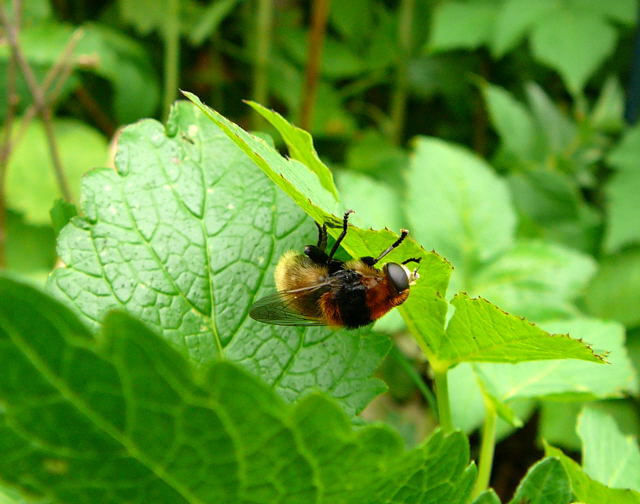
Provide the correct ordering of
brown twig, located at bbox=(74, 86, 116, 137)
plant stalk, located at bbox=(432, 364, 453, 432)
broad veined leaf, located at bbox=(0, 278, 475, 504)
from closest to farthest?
broad veined leaf, located at bbox=(0, 278, 475, 504), plant stalk, located at bbox=(432, 364, 453, 432), brown twig, located at bbox=(74, 86, 116, 137)

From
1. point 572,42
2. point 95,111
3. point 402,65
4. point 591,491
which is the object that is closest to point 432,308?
point 591,491

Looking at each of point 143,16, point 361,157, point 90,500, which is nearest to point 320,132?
point 361,157

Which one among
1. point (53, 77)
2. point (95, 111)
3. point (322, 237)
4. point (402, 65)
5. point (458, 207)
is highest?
point (402, 65)

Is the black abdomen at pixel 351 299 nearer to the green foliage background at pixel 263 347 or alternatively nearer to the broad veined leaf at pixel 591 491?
the green foliage background at pixel 263 347

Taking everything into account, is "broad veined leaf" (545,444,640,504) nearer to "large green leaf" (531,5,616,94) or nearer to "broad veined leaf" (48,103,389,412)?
"broad veined leaf" (48,103,389,412)

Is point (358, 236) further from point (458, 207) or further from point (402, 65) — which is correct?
point (402, 65)

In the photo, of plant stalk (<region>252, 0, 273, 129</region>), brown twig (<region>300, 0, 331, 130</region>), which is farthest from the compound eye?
plant stalk (<region>252, 0, 273, 129</region>)
